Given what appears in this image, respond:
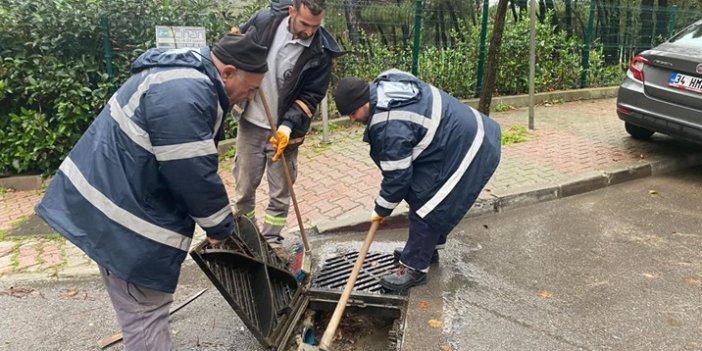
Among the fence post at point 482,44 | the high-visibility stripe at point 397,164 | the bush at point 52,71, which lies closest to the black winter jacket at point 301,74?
the high-visibility stripe at point 397,164

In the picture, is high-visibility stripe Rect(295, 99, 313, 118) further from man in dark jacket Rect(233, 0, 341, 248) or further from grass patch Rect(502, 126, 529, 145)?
grass patch Rect(502, 126, 529, 145)

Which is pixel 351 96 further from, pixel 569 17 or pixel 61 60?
pixel 569 17

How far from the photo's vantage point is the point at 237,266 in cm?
268

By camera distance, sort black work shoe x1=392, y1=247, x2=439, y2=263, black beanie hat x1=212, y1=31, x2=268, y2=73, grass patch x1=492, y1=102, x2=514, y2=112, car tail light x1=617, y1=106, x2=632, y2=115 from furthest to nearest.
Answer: grass patch x1=492, y1=102, x2=514, y2=112, car tail light x1=617, y1=106, x2=632, y2=115, black work shoe x1=392, y1=247, x2=439, y2=263, black beanie hat x1=212, y1=31, x2=268, y2=73

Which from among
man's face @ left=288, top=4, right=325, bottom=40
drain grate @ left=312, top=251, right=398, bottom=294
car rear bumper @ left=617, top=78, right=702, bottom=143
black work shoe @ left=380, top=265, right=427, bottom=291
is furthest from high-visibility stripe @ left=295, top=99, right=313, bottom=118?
car rear bumper @ left=617, top=78, right=702, bottom=143

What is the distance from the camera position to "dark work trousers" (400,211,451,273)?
316cm

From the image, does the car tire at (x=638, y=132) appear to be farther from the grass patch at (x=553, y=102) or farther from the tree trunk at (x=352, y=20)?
the tree trunk at (x=352, y=20)

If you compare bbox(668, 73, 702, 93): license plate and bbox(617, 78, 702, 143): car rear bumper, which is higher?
bbox(668, 73, 702, 93): license plate

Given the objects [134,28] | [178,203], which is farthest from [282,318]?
A: [134,28]

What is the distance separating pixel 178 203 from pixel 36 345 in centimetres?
152

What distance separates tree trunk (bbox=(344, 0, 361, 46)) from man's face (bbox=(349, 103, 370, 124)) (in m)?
4.27

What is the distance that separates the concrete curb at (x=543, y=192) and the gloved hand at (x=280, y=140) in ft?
3.57

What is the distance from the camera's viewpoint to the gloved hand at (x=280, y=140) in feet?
10.4

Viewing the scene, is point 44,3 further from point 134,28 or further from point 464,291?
point 464,291
